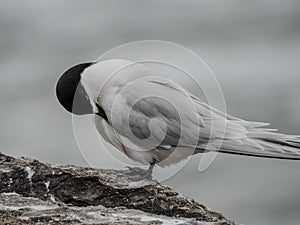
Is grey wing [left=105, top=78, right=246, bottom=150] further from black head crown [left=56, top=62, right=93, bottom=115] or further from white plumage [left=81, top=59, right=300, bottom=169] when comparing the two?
black head crown [left=56, top=62, right=93, bottom=115]

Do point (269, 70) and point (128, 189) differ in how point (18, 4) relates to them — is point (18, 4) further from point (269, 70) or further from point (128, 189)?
point (128, 189)

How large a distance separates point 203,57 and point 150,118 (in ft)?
39.1

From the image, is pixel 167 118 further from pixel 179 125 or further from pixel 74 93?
pixel 74 93

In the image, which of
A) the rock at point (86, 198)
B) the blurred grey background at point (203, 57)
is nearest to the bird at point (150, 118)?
the rock at point (86, 198)

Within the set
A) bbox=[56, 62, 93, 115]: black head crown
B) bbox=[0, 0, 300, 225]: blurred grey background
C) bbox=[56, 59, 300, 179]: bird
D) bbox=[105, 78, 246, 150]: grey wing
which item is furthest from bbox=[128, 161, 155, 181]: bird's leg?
bbox=[0, 0, 300, 225]: blurred grey background

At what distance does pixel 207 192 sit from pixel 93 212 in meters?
9.67

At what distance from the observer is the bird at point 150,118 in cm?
727

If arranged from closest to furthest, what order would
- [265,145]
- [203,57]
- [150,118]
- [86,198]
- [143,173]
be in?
1. [86,198]
2. [143,173]
3. [265,145]
4. [150,118]
5. [203,57]

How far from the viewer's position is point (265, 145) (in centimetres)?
730

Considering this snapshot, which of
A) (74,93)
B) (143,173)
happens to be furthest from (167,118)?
(74,93)

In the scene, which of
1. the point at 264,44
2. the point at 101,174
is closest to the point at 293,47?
the point at 264,44

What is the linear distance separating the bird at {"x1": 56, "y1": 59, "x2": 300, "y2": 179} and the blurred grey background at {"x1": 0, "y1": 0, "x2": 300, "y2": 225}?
455cm

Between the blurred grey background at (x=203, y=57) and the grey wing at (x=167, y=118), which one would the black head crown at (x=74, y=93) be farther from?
the blurred grey background at (x=203, y=57)

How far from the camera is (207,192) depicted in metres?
14.9
